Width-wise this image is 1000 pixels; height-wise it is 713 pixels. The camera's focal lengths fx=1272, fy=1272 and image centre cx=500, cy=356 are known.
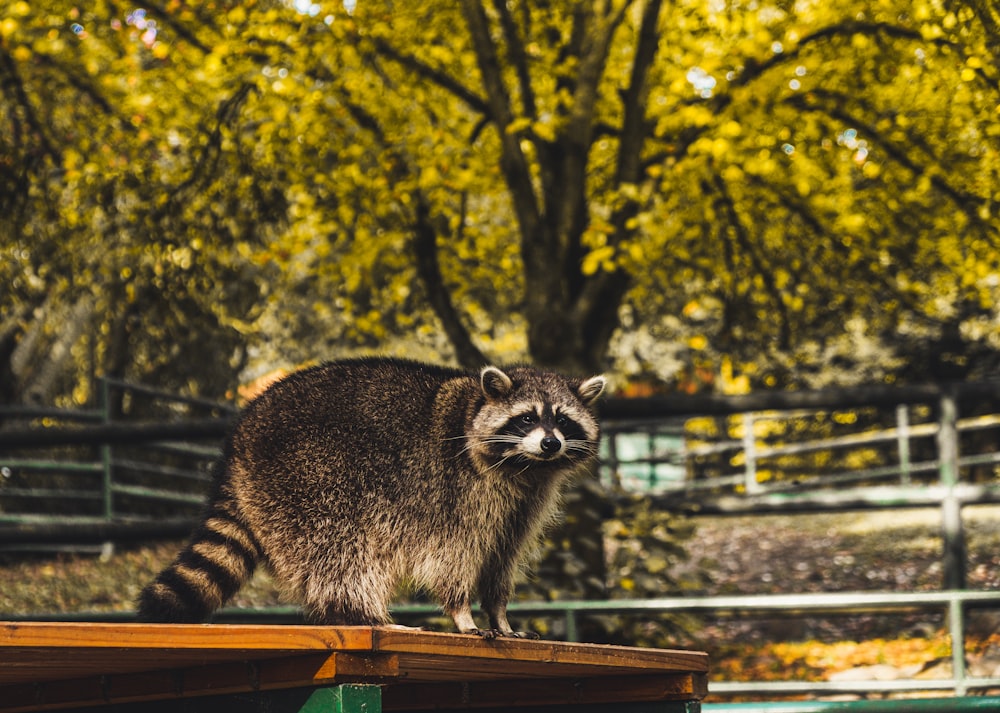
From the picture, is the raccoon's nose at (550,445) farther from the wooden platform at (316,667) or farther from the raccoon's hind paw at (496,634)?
the wooden platform at (316,667)

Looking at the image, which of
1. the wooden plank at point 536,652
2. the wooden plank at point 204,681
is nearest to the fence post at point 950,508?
the wooden plank at point 536,652

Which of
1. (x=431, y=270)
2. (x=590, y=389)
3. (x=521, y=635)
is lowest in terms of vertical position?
(x=521, y=635)

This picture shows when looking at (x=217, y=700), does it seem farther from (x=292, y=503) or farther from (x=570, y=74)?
(x=570, y=74)

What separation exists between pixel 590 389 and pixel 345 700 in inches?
70.7

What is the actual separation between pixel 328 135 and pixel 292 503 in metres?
6.95

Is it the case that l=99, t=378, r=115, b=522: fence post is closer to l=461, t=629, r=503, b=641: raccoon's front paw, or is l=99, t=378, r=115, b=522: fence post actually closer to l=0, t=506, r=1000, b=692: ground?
l=0, t=506, r=1000, b=692: ground

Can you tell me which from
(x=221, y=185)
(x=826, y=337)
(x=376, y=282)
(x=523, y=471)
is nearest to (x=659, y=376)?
(x=826, y=337)

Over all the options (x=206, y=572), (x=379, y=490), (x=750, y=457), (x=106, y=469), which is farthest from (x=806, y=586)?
(x=206, y=572)

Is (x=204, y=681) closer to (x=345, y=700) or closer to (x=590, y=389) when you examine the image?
(x=345, y=700)

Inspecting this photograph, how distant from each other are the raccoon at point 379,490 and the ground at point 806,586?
7.83 ft

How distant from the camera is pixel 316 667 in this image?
261cm

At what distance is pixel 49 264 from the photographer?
9.72 m

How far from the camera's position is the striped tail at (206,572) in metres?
3.26

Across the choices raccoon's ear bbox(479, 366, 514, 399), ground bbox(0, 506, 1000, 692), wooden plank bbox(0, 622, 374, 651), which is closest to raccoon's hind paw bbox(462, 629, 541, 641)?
wooden plank bbox(0, 622, 374, 651)
